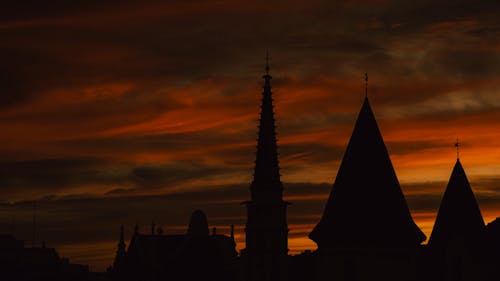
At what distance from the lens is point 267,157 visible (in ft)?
306

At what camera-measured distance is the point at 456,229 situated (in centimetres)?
7731

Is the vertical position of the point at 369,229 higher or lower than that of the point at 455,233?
higher

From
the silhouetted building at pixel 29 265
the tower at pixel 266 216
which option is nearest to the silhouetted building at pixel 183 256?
the silhouetted building at pixel 29 265

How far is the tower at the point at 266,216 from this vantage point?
90.7 metres

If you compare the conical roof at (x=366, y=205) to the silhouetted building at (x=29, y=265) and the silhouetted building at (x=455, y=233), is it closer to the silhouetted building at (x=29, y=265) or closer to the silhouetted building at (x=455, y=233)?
the silhouetted building at (x=455, y=233)

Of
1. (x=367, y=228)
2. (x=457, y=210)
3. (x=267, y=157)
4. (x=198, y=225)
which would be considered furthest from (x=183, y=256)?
(x=457, y=210)

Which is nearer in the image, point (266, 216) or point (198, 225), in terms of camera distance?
point (266, 216)

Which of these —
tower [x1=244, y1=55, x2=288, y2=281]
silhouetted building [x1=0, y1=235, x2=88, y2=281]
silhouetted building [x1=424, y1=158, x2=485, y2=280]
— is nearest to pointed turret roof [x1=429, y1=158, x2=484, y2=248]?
silhouetted building [x1=424, y1=158, x2=485, y2=280]

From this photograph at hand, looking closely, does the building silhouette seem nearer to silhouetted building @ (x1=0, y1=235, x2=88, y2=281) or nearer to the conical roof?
the conical roof

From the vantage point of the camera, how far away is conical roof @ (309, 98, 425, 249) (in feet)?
264

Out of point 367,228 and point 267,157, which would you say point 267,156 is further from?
point 367,228

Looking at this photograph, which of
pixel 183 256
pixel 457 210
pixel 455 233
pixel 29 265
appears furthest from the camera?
pixel 29 265

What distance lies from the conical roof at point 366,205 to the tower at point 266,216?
10.0 metres

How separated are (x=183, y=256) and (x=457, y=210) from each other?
6491cm
